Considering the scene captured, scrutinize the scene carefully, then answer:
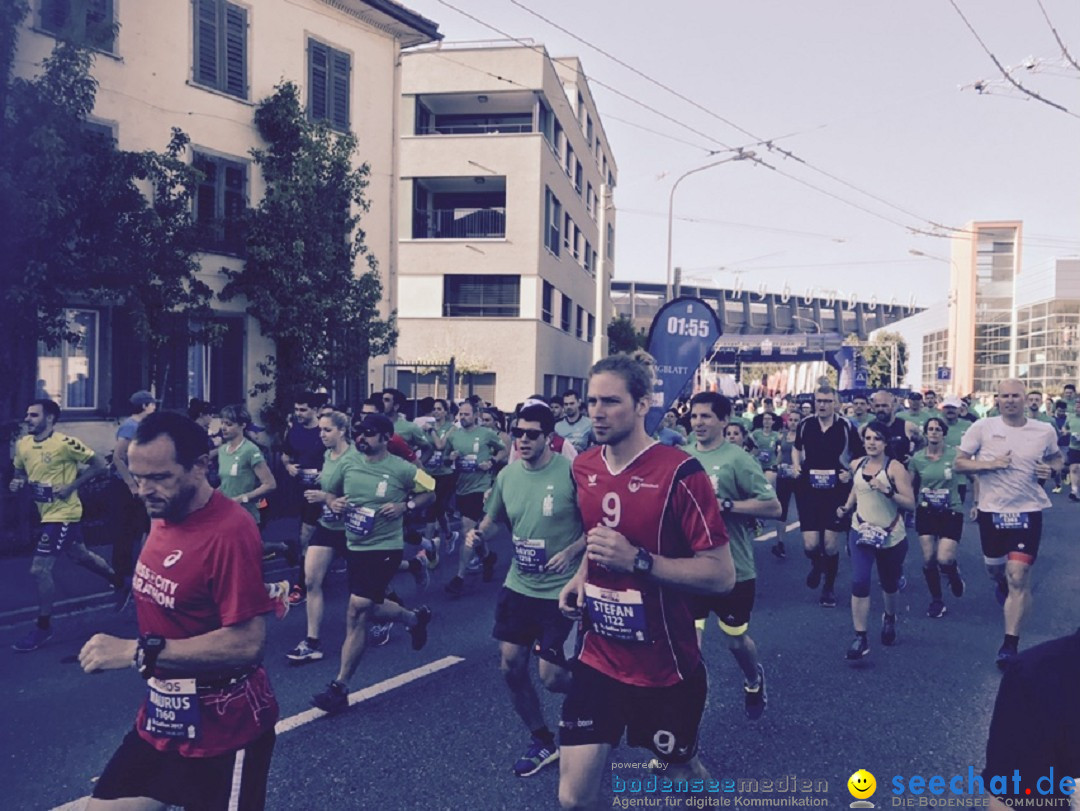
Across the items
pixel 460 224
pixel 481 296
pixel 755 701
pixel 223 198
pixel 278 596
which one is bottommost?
pixel 755 701

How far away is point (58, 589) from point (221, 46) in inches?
425

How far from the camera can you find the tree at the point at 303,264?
1545 cm

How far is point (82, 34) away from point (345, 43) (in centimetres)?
830

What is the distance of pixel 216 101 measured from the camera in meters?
15.7

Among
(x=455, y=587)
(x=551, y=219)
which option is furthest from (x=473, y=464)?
(x=551, y=219)

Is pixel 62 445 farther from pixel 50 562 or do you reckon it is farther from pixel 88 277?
pixel 88 277

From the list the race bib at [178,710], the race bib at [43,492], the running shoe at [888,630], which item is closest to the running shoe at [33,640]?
the race bib at [43,492]

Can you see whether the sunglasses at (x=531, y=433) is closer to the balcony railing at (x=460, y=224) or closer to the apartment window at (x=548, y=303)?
the balcony railing at (x=460, y=224)

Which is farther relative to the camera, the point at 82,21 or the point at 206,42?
the point at 206,42

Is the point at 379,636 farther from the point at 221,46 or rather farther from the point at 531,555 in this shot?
the point at 221,46

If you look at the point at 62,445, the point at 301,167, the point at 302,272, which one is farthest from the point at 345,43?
the point at 62,445

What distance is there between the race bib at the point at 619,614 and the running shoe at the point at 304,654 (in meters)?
3.77

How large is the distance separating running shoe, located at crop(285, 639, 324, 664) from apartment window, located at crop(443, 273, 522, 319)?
73.6 ft

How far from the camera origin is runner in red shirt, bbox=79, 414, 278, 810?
2.73 meters
